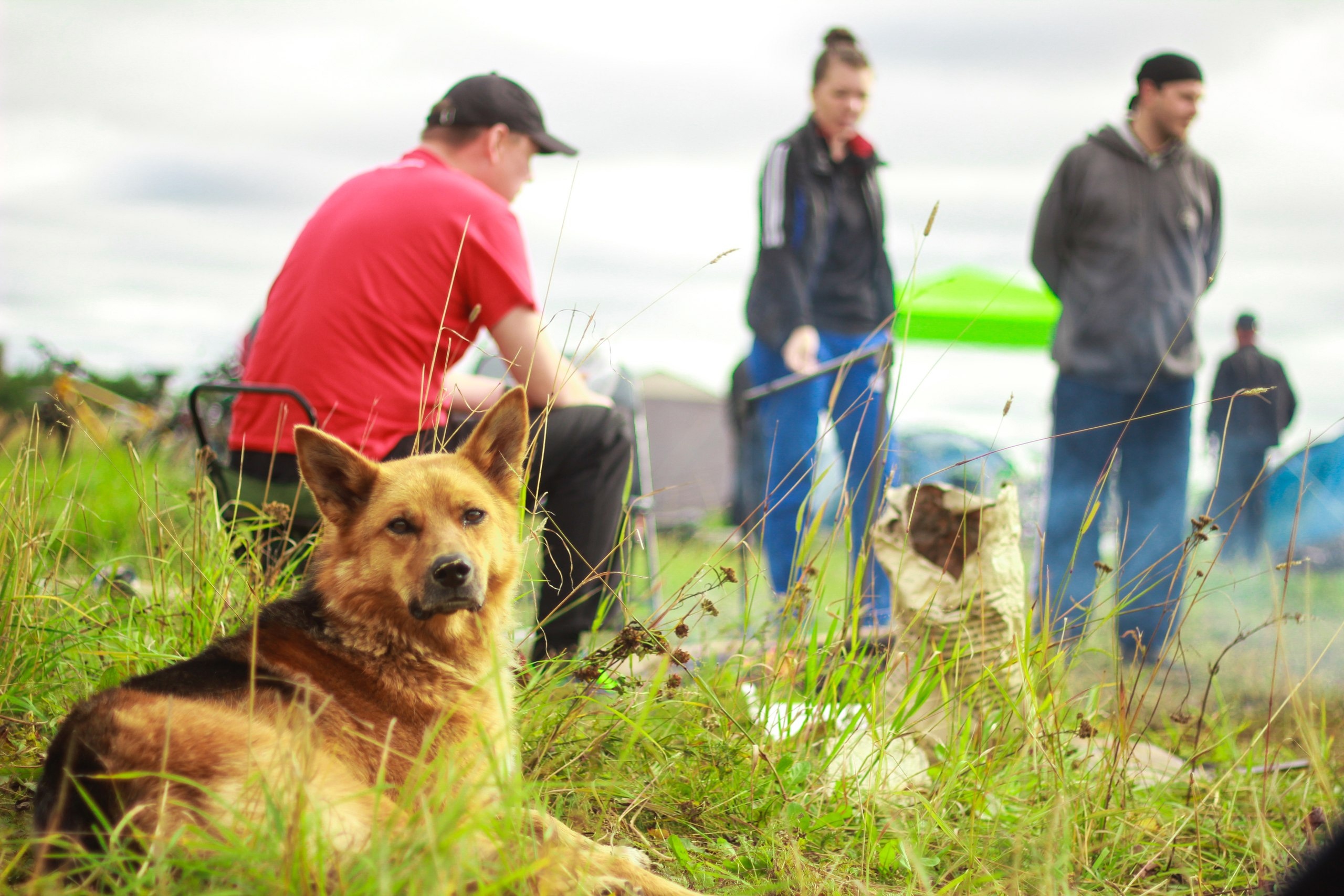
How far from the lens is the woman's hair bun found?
4.85 m

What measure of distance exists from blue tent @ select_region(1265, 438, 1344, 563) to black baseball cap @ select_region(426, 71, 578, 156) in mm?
4842

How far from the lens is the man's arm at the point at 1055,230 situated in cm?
491

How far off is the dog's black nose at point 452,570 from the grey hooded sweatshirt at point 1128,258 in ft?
12.6

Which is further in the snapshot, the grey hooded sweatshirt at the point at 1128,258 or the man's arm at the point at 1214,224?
the man's arm at the point at 1214,224

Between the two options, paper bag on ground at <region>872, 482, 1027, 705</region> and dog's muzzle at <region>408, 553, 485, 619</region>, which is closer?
dog's muzzle at <region>408, 553, 485, 619</region>

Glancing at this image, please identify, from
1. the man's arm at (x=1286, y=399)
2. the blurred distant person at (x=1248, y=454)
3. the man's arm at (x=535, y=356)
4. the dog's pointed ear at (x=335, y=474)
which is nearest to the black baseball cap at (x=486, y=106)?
the man's arm at (x=535, y=356)

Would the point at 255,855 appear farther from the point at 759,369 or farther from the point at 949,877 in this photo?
the point at 759,369

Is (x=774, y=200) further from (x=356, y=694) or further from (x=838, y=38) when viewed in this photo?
(x=356, y=694)

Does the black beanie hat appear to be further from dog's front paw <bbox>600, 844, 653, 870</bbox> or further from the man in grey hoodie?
dog's front paw <bbox>600, 844, 653, 870</bbox>

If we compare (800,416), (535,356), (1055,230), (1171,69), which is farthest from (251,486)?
(1171,69)

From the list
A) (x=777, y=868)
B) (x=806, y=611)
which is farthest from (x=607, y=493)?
(x=777, y=868)

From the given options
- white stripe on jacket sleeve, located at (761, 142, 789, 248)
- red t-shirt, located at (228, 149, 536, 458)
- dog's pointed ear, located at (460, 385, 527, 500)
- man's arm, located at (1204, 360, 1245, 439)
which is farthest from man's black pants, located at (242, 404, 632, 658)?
white stripe on jacket sleeve, located at (761, 142, 789, 248)

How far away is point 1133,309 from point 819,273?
5.16 feet

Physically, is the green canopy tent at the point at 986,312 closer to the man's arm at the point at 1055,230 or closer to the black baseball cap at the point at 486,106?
the man's arm at the point at 1055,230
